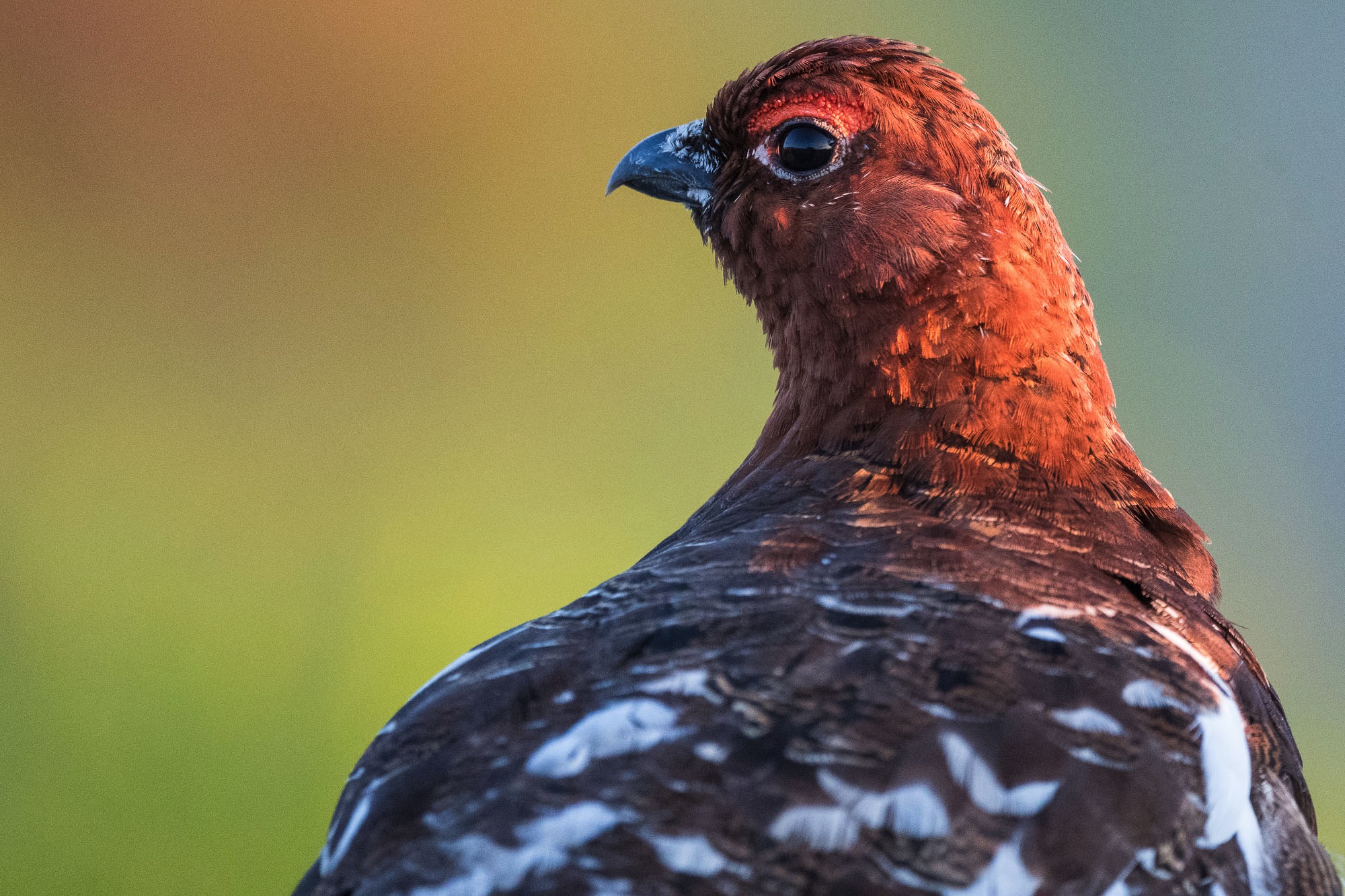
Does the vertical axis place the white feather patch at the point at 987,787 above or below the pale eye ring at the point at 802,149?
below

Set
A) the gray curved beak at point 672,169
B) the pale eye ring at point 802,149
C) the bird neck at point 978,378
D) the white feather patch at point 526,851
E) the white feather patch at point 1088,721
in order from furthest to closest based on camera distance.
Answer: the gray curved beak at point 672,169 → the pale eye ring at point 802,149 → the bird neck at point 978,378 → the white feather patch at point 1088,721 → the white feather patch at point 526,851

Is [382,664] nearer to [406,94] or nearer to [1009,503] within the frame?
[406,94]

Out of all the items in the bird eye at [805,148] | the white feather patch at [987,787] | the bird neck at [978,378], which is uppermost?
the bird eye at [805,148]

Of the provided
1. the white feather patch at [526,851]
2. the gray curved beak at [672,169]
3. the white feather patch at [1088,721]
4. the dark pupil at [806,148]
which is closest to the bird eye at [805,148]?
the dark pupil at [806,148]

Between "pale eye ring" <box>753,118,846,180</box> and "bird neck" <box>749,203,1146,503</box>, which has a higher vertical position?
"pale eye ring" <box>753,118,846,180</box>

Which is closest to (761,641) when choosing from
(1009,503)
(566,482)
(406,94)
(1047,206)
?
(1009,503)

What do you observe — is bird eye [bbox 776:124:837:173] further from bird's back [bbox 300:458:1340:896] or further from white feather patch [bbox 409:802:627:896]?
white feather patch [bbox 409:802:627:896]

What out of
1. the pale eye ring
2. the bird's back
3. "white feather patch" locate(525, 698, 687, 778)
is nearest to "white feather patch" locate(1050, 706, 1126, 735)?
the bird's back

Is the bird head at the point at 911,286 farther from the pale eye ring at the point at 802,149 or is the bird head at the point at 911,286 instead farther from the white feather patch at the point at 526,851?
the white feather patch at the point at 526,851

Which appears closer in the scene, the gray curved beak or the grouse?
the grouse
